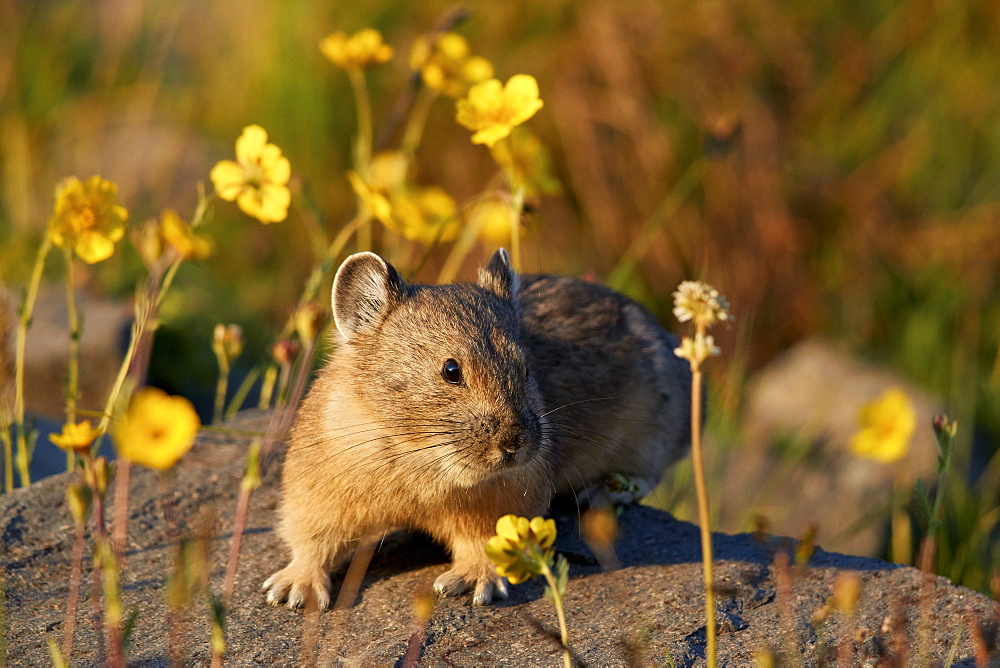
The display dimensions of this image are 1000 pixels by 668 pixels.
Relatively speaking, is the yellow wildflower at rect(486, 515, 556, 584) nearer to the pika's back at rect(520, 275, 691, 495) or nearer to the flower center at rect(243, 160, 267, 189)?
the pika's back at rect(520, 275, 691, 495)

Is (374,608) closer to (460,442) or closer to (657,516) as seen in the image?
(460,442)

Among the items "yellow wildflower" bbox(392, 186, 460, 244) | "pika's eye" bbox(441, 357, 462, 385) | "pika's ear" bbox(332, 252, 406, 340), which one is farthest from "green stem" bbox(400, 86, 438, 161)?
"pika's eye" bbox(441, 357, 462, 385)

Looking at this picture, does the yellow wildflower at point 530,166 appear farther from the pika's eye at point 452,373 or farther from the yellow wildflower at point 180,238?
the yellow wildflower at point 180,238

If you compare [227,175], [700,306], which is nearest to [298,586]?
[227,175]

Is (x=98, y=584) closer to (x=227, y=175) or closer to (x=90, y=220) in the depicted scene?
(x=90, y=220)

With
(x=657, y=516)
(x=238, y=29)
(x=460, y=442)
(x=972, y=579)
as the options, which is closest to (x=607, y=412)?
(x=657, y=516)

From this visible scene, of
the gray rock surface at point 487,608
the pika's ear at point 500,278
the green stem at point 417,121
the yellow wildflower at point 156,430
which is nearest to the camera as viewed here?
the yellow wildflower at point 156,430

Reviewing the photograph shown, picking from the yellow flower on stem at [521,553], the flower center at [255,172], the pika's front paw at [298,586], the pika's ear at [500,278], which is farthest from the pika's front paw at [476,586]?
the flower center at [255,172]
